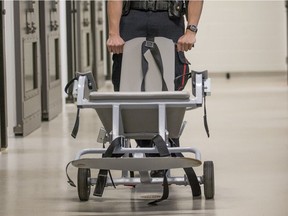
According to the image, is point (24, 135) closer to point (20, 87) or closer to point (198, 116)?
point (20, 87)

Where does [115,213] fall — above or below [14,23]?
below

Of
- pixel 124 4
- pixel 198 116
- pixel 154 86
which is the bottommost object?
pixel 198 116

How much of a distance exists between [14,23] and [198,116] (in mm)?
2454

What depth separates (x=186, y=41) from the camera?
17.5 feet

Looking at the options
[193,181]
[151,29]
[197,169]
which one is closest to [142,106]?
[193,181]

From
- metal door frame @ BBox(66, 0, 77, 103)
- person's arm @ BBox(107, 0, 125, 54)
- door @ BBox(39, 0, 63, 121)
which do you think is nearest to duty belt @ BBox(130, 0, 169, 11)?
person's arm @ BBox(107, 0, 125, 54)

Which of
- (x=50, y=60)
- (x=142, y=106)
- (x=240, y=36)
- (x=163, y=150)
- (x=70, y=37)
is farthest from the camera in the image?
(x=240, y=36)

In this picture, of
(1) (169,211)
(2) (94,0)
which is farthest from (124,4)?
(2) (94,0)

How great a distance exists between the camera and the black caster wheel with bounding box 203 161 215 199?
5.02m

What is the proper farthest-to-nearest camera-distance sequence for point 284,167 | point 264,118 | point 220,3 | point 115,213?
point 220,3 < point 264,118 < point 284,167 < point 115,213

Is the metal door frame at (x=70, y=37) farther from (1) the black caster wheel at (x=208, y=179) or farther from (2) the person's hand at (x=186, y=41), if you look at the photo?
(1) the black caster wheel at (x=208, y=179)

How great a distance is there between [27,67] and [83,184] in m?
3.82

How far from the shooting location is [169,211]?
4.86m

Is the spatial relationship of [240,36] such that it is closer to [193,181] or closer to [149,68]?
[149,68]
